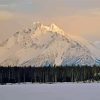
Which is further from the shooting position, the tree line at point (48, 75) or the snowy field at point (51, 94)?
the tree line at point (48, 75)

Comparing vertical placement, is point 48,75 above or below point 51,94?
above

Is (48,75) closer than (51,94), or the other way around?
(51,94)

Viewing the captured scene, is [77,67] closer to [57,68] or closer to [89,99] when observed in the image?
[57,68]

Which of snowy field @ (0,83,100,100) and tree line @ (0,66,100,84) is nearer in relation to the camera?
snowy field @ (0,83,100,100)

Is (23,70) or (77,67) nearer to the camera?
(23,70)

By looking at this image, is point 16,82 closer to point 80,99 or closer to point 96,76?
point 96,76

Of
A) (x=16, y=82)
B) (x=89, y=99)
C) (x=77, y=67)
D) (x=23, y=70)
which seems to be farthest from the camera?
(x=77, y=67)

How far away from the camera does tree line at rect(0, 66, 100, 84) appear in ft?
487

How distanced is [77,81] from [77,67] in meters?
13.0

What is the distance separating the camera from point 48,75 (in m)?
156

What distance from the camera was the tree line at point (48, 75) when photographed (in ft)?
487

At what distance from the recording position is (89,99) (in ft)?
198

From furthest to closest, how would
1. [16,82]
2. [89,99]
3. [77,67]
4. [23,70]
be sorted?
[77,67] < [23,70] < [16,82] < [89,99]

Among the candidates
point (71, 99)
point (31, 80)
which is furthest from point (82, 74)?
point (71, 99)
